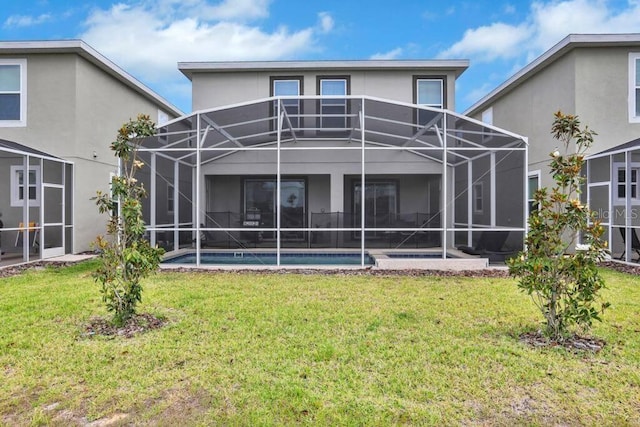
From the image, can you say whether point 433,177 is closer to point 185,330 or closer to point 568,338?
point 568,338

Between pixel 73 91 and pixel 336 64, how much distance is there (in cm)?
755

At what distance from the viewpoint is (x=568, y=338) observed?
432 centimetres

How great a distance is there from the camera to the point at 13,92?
11266 mm

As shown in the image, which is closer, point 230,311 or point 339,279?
point 230,311

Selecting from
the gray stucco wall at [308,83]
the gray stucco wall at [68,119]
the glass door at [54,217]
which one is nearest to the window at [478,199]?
the gray stucco wall at [308,83]

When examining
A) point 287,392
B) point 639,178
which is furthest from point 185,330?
point 639,178

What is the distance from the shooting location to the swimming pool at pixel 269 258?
1034 centimetres

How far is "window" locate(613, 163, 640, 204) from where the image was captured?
34.8 ft

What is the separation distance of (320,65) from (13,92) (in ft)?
28.4

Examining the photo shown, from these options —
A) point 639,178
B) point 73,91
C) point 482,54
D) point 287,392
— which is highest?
point 482,54

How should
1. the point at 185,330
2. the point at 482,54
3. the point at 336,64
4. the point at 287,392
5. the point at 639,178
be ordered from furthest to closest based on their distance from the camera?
1. the point at 482,54
2. the point at 336,64
3. the point at 639,178
4. the point at 185,330
5. the point at 287,392

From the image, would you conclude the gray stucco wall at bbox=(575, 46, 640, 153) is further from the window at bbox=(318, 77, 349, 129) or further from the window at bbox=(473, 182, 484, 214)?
the window at bbox=(318, 77, 349, 129)

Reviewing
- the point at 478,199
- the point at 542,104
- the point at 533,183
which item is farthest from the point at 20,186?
the point at 542,104

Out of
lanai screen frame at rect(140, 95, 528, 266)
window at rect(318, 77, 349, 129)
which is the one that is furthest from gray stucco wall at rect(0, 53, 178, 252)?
window at rect(318, 77, 349, 129)
